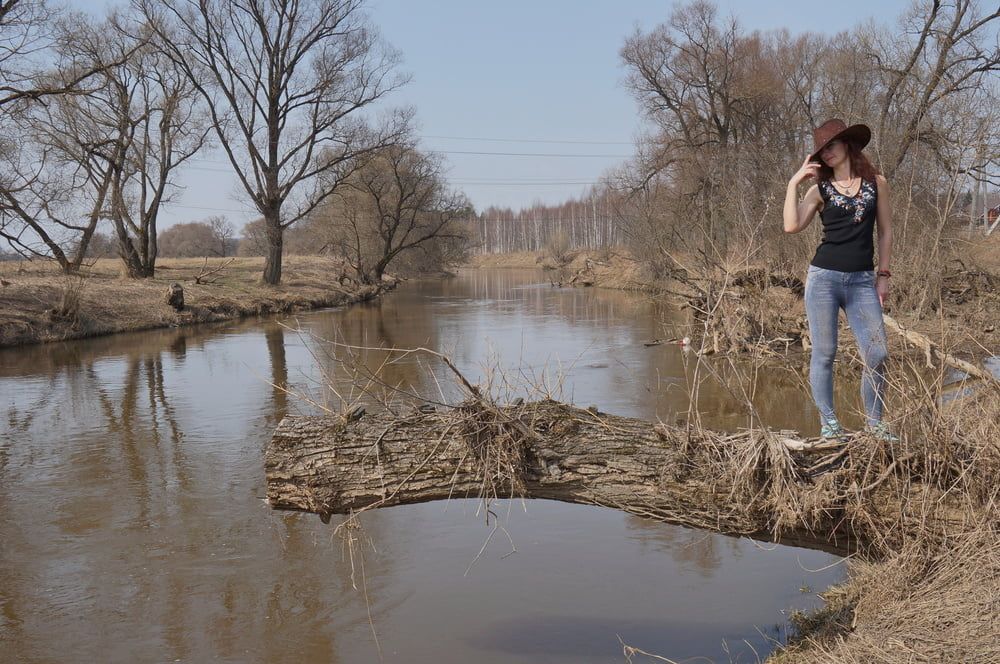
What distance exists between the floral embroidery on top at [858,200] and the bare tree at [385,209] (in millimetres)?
34792

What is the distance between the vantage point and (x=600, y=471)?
369cm

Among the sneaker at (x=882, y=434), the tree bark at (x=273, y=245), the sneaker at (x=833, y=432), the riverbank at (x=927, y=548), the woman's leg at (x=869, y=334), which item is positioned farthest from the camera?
the tree bark at (x=273, y=245)

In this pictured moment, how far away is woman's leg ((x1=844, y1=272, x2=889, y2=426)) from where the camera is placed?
3.82m

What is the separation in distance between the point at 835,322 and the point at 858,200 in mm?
604

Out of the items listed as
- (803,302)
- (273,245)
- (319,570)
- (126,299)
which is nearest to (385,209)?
(273,245)

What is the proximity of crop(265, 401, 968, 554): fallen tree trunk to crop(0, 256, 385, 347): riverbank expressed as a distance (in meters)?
17.7

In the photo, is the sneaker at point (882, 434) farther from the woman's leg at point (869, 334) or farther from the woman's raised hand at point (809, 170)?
the woman's raised hand at point (809, 170)

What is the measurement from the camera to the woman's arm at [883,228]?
399 centimetres

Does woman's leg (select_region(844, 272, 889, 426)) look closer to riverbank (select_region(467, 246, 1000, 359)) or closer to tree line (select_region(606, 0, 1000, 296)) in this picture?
riverbank (select_region(467, 246, 1000, 359))

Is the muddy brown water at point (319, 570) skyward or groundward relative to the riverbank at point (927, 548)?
groundward

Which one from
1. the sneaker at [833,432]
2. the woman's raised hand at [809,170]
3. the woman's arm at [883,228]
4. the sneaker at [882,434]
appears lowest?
the sneaker at [833,432]

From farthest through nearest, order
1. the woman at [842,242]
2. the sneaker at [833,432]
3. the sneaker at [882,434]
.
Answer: the woman at [842,242], the sneaker at [833,432], the sneaker at [882,434]

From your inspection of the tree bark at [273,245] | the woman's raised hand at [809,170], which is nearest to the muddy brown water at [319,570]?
the woman's raised hand at [809,170]

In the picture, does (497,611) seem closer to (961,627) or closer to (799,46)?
(961,627)
